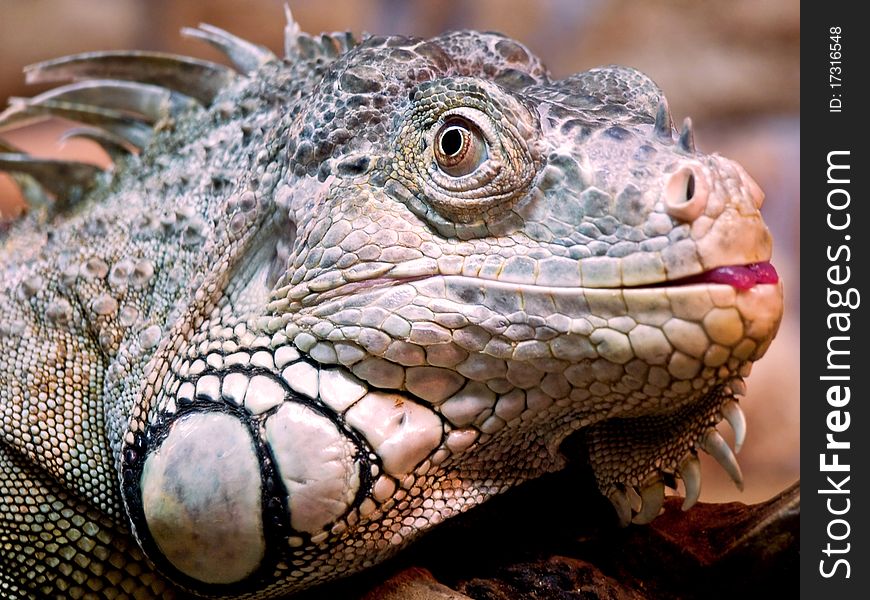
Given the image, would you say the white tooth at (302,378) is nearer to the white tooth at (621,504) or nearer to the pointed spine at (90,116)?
the white tooth at (621,504)

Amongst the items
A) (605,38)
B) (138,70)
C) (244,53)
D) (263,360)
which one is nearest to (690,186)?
(263,360)

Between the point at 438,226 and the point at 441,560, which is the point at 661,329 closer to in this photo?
the point at 438,226

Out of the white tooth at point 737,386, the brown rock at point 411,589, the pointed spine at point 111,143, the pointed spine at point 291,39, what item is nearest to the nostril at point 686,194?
the white tooth at point 737,386

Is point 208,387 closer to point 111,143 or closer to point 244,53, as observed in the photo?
point 244,53

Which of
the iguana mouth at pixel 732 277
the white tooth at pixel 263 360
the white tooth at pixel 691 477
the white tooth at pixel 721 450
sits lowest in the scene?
the white tooth at pixel 691 477
